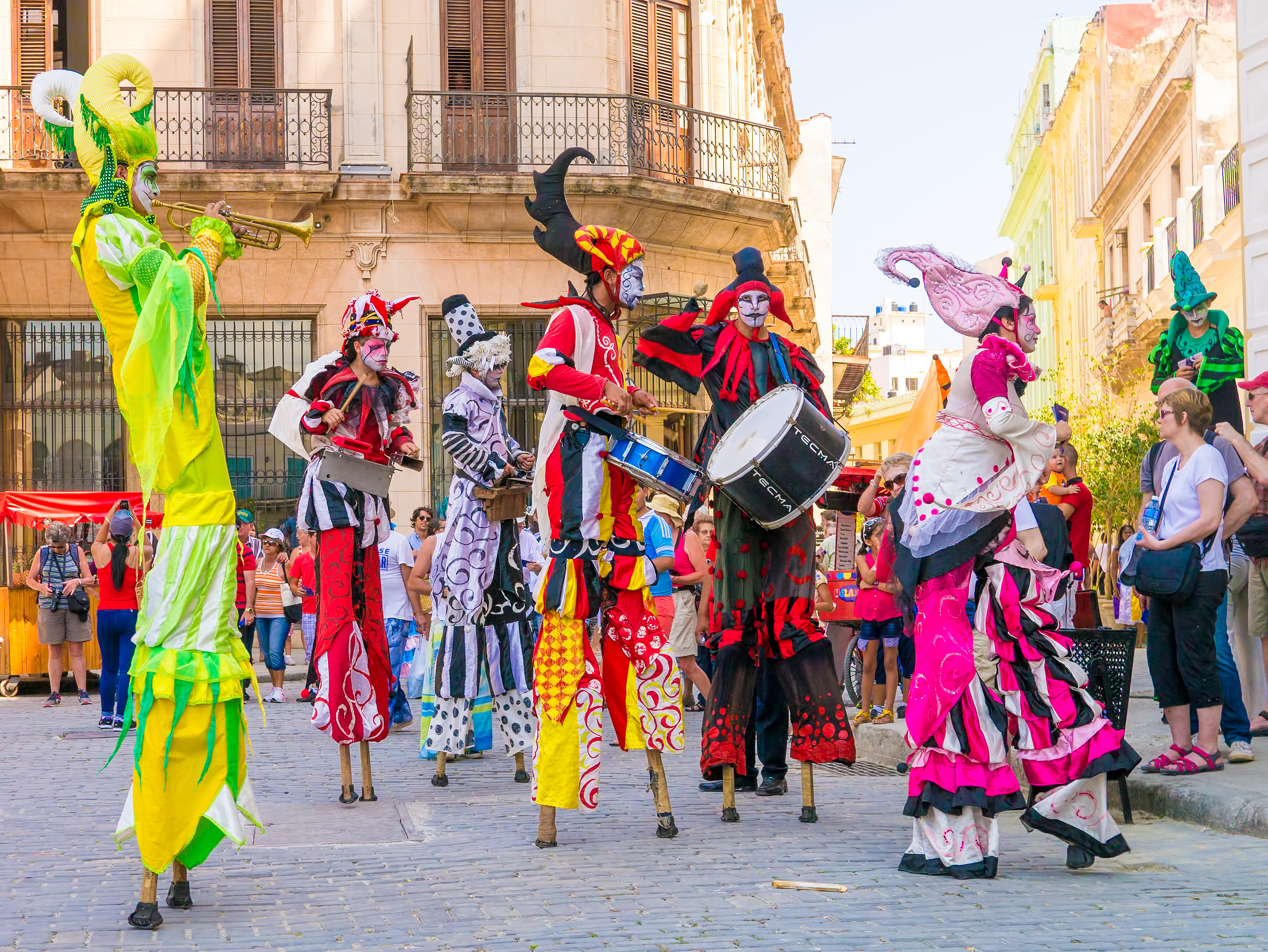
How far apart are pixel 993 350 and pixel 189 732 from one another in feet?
9.94

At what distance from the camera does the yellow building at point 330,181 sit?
2044 centimetres

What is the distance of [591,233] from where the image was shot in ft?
20.9

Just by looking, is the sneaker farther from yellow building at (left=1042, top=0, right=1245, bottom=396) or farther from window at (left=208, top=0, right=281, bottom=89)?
window at (left=208, top=0, right=281, bottom=89)

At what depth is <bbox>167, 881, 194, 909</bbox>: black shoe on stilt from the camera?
4.93 metres

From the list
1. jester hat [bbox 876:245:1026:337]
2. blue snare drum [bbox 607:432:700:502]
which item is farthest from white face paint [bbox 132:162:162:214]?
jester hat [bbox 876:245:1026:337]

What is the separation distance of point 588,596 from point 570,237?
1.53m

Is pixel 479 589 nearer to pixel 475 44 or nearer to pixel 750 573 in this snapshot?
pixel 750 573

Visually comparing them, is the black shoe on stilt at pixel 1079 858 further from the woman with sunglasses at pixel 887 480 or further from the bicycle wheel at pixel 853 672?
the bicycle wheel at pixel 853 672

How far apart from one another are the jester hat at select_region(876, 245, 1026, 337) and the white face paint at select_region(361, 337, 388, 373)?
2.80m

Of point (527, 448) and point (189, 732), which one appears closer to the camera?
point (189, 732)

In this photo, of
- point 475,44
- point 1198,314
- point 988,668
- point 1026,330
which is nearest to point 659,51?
point 475,44

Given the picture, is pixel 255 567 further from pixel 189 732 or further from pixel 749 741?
pixel 189 732

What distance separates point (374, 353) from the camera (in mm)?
7598

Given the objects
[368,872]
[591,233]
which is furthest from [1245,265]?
[368,872]
